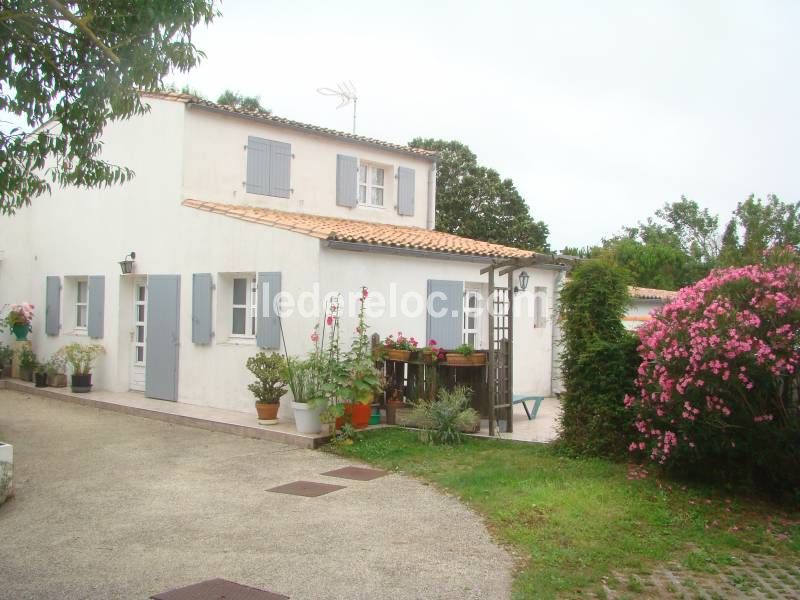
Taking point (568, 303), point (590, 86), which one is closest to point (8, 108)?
point (568, 303)

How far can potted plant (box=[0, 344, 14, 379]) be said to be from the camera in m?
16.8

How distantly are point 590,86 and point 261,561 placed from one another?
806 cm

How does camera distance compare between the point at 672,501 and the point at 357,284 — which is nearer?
the point at 672,501

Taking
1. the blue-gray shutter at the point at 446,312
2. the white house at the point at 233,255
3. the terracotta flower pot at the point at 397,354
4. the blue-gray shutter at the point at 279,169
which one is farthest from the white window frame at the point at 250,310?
the blue-gray shutter at the point at 446,312

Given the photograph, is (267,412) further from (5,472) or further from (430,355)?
(5,472)

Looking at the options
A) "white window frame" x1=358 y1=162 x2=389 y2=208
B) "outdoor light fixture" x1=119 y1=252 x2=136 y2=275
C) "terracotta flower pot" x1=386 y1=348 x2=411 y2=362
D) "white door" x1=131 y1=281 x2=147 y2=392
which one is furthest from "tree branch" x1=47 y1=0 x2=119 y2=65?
"white window frame" x1=358 y1=162 x2=389 y2=208

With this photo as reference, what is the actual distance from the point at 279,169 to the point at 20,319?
674 centimetres

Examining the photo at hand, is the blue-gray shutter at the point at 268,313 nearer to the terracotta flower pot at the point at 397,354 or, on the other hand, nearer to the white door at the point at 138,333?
the terracotta flower pot at the point at 397,354

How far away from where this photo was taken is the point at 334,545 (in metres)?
5.92

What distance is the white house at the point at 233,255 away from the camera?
38.9ft

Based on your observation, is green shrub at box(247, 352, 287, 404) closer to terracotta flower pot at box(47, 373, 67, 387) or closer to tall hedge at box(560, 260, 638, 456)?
tall hedge at box(560, 260, 638, 456)

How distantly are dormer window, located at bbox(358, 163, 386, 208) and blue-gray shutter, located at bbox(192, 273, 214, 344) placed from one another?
15.8 feet

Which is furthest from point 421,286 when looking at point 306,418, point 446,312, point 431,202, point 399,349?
point 431,202

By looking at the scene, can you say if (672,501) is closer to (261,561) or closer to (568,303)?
(568,303)
